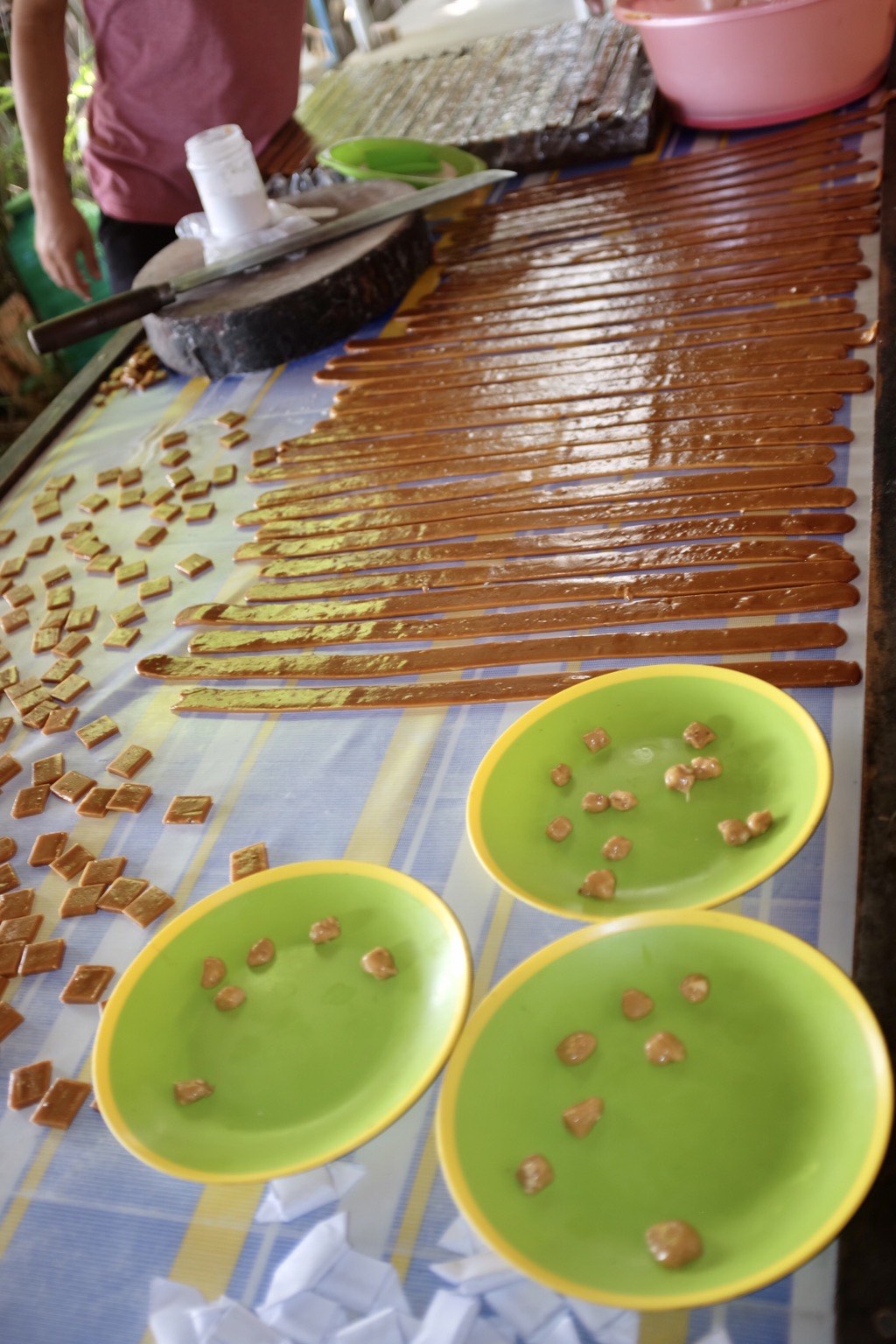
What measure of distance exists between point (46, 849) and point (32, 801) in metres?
0.10

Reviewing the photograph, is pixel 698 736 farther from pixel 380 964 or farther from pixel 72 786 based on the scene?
pixel 72 786

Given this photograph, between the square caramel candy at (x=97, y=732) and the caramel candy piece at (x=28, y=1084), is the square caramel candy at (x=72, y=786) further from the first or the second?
the caramel candy piece at (x=28, y=1084)

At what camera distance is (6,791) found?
1.32 m

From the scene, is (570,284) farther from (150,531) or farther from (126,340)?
(126,340)

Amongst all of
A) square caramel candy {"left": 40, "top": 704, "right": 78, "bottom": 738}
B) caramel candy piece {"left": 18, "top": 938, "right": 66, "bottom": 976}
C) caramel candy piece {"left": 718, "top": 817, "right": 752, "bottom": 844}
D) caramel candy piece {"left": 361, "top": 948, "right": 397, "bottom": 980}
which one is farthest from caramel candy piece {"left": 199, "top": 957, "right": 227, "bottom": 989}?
square caramel candy {"left": 40, "top": 704, "right": 78, "bottom": 738}

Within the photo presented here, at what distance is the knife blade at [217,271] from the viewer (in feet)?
6.06

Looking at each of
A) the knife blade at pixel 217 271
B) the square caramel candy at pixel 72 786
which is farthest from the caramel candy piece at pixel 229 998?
the knife blade at pixel 217 271

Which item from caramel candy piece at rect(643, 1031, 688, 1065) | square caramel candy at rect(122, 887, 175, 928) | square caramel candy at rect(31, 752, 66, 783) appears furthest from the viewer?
square caramel candy at rect(31, 752, 66, 783)

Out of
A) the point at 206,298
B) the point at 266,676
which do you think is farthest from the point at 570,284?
the point at 266,676

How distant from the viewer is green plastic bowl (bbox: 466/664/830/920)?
2.81ft

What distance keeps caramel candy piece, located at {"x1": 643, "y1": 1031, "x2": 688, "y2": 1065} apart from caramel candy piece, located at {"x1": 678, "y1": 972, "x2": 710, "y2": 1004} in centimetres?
3

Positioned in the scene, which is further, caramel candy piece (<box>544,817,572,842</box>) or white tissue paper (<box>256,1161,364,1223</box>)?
caramel candy piece (<box>544,817,572,842</box>)

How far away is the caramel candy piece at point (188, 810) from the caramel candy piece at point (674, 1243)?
26.0 inches

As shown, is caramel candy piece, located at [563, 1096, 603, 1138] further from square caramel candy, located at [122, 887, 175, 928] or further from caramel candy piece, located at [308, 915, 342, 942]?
square caramel candy, located at [122, 887, 175, 928]
